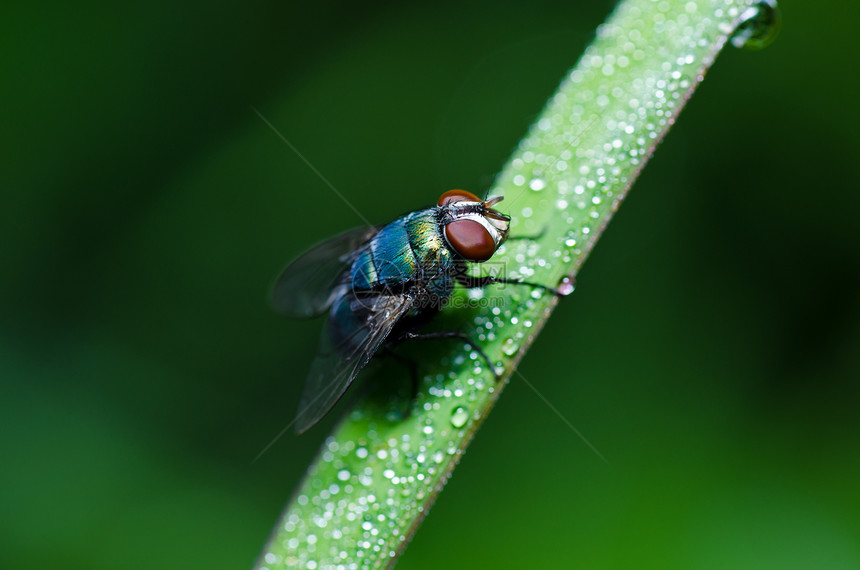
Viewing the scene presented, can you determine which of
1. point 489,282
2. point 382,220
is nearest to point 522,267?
point 489,282

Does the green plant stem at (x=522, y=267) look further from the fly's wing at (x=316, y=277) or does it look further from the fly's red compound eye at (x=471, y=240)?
the fly's wing at (x=316, y=277)

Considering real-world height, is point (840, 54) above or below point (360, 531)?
above

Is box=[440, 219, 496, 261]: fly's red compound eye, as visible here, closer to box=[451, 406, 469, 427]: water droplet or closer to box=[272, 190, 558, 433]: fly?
box=[272, 190, 558, 433]: fly

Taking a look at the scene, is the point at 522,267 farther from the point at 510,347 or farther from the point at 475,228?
the point at 510,347

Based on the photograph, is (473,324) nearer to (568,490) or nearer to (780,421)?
(568,490)

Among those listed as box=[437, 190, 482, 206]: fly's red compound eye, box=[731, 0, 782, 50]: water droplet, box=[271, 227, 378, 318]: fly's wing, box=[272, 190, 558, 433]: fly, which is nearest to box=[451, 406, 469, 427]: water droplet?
box=[272, 190, 558, 433]: fly

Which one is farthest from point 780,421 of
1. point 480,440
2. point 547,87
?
point 547,87
